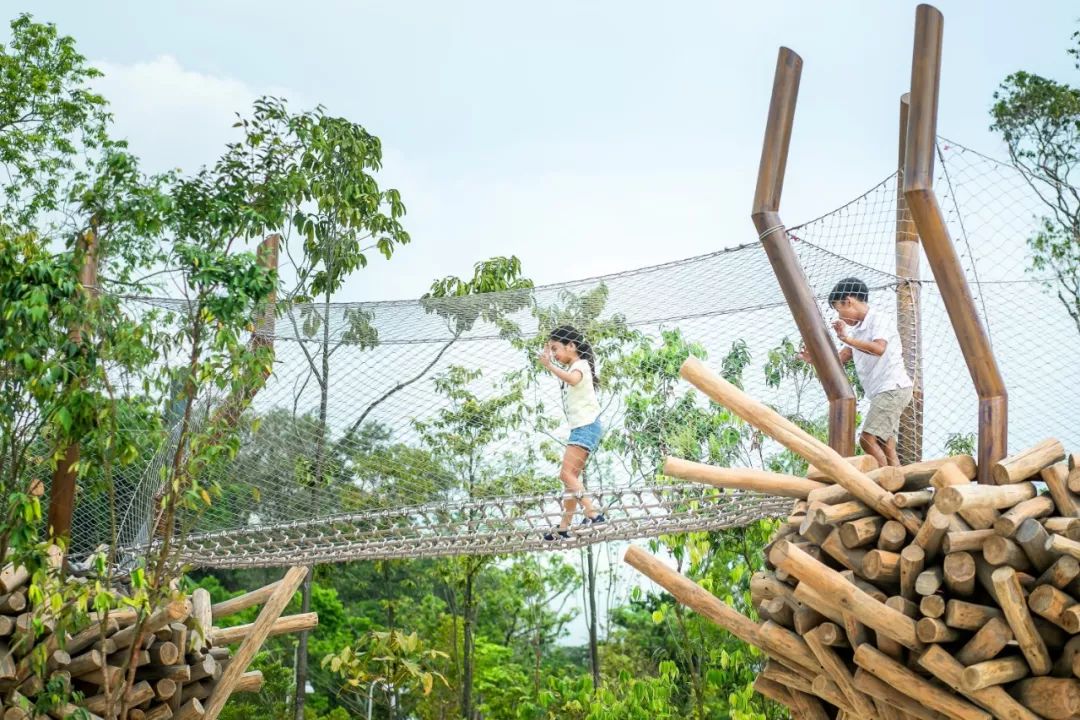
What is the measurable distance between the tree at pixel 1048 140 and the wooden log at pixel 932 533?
659 cm

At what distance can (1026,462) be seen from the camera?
10.3 ft

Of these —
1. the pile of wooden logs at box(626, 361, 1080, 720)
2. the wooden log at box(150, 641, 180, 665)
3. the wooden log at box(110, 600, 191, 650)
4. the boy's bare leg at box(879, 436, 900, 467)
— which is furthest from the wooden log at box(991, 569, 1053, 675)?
the wooden log at box(150, 641, 180, 665)

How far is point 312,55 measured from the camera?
1240cm

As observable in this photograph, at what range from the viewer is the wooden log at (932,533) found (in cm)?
301

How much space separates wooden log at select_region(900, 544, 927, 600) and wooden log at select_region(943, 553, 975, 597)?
0.06 meters

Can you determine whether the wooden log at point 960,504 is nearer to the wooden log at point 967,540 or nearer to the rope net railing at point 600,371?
the wooden log at point 967,540

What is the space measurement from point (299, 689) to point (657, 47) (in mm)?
7365

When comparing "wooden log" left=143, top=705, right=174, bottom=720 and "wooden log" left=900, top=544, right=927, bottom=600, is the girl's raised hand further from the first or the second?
"wooden log" left=143, top=705, right=174, bottom=720

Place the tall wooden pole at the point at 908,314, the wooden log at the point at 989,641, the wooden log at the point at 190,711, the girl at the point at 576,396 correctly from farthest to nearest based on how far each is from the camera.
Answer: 1. the wooden log at the point at 190,711
2. the girl at the point at 576,396
3. the tall wooden pole at the point at 908,314
4. the wooden log at the point at 989,641

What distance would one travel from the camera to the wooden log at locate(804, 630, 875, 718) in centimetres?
327

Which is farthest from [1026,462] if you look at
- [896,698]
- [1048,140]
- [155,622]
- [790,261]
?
[1048,140]

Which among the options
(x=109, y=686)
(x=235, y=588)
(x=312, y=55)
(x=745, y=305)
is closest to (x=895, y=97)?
(x=312, y=55)

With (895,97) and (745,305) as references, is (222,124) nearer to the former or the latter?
(895,97)

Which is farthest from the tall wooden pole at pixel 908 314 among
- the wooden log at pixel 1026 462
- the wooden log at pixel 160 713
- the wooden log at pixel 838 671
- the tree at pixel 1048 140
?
the tree at pixel 1048 140
